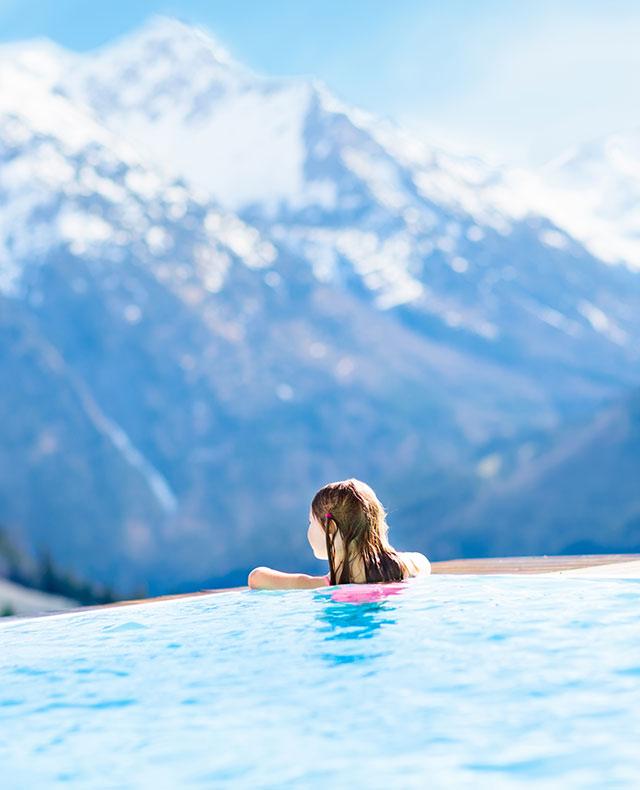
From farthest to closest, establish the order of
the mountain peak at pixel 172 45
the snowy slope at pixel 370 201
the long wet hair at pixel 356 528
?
1. the mountain peak at pixel 172 45
2. the snowy slope at pixel 370 201
3. the long wet hair at pixel 356 528

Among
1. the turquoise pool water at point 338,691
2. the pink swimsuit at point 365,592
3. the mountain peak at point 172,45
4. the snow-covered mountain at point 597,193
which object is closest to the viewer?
the turquoise pool water at point 338,691

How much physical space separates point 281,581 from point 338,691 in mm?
1270

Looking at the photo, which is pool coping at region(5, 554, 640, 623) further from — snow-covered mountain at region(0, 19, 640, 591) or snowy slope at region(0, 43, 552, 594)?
snowy slope at region(0, 43, 552, 594)

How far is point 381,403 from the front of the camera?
67125mm

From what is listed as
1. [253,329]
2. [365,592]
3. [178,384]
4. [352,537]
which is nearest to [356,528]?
[352,537]

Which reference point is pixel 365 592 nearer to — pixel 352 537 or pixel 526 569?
pixel 352 537

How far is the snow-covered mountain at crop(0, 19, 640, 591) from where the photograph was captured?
5956cm

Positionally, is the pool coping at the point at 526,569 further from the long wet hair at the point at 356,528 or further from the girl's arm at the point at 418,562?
the long wet hair at the point at 356,528

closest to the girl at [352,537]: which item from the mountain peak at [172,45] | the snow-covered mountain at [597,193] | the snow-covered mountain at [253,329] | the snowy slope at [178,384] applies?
the snow-covered mountain at [253,329]

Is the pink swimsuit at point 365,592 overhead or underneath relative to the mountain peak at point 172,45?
underneath

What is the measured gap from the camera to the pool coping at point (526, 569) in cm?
486

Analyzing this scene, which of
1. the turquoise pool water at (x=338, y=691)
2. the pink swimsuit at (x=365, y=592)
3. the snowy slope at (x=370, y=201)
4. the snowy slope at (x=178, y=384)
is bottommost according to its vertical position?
the turquoise pool water at (x=338, y=691)

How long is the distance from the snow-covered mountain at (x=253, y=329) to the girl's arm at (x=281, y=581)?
48.2m

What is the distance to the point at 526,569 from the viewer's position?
532 centimetres
